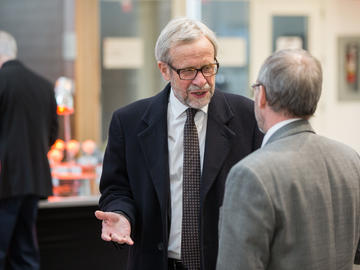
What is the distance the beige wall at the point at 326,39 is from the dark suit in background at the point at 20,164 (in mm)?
3559

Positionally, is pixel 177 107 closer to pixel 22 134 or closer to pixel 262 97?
pixel 262 97

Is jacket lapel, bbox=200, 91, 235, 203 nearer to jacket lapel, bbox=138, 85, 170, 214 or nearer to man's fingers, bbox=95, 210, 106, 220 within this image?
jacket lapel, bbox=138, 85, 170, 214

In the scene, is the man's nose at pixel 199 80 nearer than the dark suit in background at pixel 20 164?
Yes

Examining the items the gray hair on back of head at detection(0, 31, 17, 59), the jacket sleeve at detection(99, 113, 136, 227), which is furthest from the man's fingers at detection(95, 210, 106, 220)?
the gray hair on back of head at detection(0, 31, 17, 59)

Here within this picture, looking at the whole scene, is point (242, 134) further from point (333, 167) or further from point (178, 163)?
point (333, 167)

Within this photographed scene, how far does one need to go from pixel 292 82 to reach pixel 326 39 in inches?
242

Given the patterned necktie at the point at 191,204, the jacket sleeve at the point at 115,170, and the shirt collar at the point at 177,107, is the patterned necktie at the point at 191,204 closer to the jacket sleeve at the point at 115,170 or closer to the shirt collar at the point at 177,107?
the shirt collar at the point at 177,107

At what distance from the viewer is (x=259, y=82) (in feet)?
5.45

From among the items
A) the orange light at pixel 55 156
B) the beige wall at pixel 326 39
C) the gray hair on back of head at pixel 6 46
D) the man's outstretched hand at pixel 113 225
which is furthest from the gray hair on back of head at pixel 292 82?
the beige wall at pixel 326 39

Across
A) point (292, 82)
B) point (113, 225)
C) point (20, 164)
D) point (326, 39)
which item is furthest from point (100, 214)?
point (326, 39)

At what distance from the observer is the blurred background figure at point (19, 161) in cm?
414

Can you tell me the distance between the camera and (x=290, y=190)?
157cm

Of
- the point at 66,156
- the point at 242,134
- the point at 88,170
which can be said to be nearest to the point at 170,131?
the point at 242,134

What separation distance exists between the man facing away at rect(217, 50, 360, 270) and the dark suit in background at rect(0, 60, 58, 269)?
2.81 m
